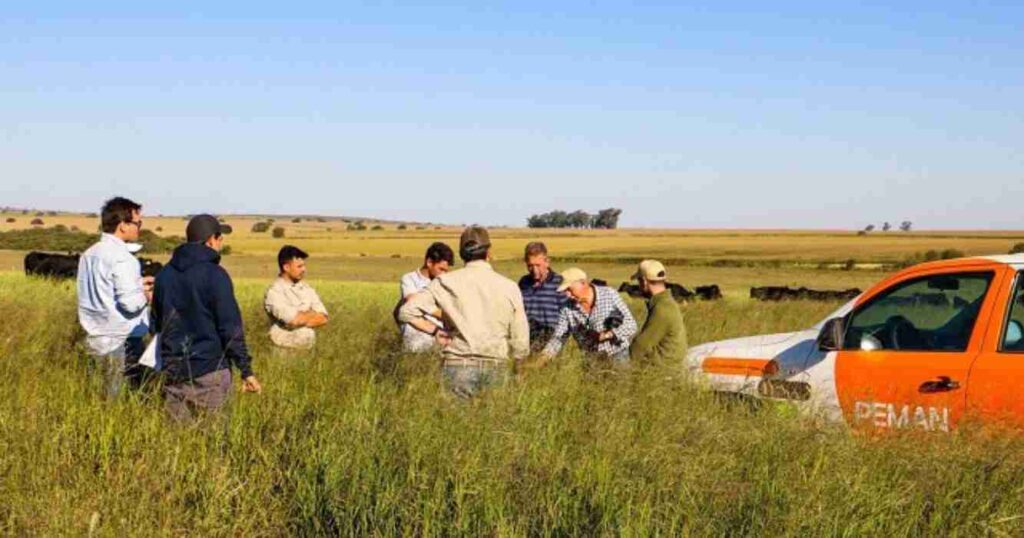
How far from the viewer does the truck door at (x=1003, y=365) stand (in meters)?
5.97

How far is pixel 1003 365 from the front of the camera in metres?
6.10

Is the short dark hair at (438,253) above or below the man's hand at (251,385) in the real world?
above

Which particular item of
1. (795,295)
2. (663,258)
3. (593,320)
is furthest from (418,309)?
(663,258)

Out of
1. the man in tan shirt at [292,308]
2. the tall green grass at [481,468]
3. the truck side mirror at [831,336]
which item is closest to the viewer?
the tall green grass at [481,468]

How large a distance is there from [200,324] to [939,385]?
415 cm

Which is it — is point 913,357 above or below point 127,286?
below

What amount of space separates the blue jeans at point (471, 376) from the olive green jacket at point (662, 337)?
129cm

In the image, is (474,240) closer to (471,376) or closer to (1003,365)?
(471,376)

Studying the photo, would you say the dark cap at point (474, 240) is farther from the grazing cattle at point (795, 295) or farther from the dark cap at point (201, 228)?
the grazing cattle at point (795, 295)

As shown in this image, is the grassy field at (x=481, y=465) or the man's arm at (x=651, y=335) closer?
the grassy field at (x=481, y=465)

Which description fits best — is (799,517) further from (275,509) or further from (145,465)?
(145,465)

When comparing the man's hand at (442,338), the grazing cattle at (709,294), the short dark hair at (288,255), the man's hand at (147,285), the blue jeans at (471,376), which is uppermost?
the short dark hair at (288,255)

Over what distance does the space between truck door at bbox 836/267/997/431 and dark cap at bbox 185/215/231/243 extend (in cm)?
→ 385

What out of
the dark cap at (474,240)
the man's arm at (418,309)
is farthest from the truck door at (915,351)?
the man's arm at (418,309)
